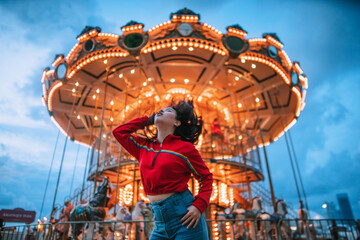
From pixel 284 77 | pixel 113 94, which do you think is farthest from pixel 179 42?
pixel 113 94

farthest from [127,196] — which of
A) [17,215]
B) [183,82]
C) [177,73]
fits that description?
[17,215]

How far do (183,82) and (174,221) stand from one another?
10.5 meters

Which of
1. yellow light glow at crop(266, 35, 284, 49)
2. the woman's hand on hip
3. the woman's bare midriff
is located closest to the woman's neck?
the woman's bare midriff

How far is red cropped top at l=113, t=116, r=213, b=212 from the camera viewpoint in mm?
1521

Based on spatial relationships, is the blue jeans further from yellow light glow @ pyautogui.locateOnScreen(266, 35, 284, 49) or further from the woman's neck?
yellow light glow @ pyautogui.locateOnScreen(266, 35, 284, 49)

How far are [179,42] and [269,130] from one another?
1012 cm

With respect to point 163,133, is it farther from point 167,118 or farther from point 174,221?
point 174,221

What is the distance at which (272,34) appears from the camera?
981 cm

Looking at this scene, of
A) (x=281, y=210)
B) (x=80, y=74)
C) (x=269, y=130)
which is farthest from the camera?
(x=269, y=130)

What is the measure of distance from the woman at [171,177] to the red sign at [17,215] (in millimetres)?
19182

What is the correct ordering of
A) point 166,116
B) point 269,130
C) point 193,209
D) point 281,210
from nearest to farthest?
1. point 193,209
2. point 166,116
3. point 281,210
4. point 269,130

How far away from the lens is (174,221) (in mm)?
1459

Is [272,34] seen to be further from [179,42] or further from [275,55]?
[179,42]

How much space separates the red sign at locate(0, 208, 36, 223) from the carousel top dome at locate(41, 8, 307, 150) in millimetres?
7749
